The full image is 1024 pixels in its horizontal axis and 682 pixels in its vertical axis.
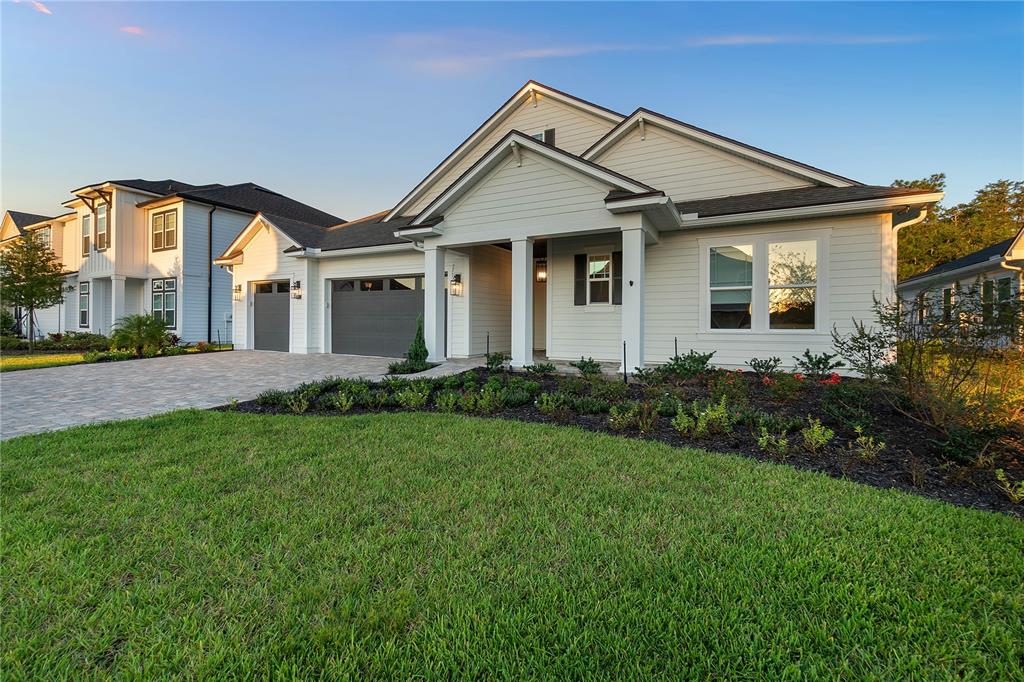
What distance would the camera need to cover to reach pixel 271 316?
47.6ft

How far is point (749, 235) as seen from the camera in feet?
28.4

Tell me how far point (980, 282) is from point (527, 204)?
6608 mm

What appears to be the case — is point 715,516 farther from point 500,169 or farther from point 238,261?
point 238,261

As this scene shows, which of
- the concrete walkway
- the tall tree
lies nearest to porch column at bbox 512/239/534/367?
the concrete walkway

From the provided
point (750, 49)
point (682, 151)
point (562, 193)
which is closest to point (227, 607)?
point (562, 193)

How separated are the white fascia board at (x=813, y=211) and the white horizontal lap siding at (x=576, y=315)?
1871 mm

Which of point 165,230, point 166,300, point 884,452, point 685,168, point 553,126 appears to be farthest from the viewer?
point 166,300

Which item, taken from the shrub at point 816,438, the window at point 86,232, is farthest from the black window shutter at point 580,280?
the window at point 86,232

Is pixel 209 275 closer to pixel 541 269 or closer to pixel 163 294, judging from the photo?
pixel 163 294

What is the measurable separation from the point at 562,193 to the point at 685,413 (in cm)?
512

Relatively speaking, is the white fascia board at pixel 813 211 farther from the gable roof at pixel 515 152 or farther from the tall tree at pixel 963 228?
the tall tree at pixel 963 228

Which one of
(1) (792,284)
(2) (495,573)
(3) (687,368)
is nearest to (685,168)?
(1) (792,284)

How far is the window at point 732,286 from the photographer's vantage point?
28.6 feet

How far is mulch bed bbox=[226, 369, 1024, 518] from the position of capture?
3.35 meters
